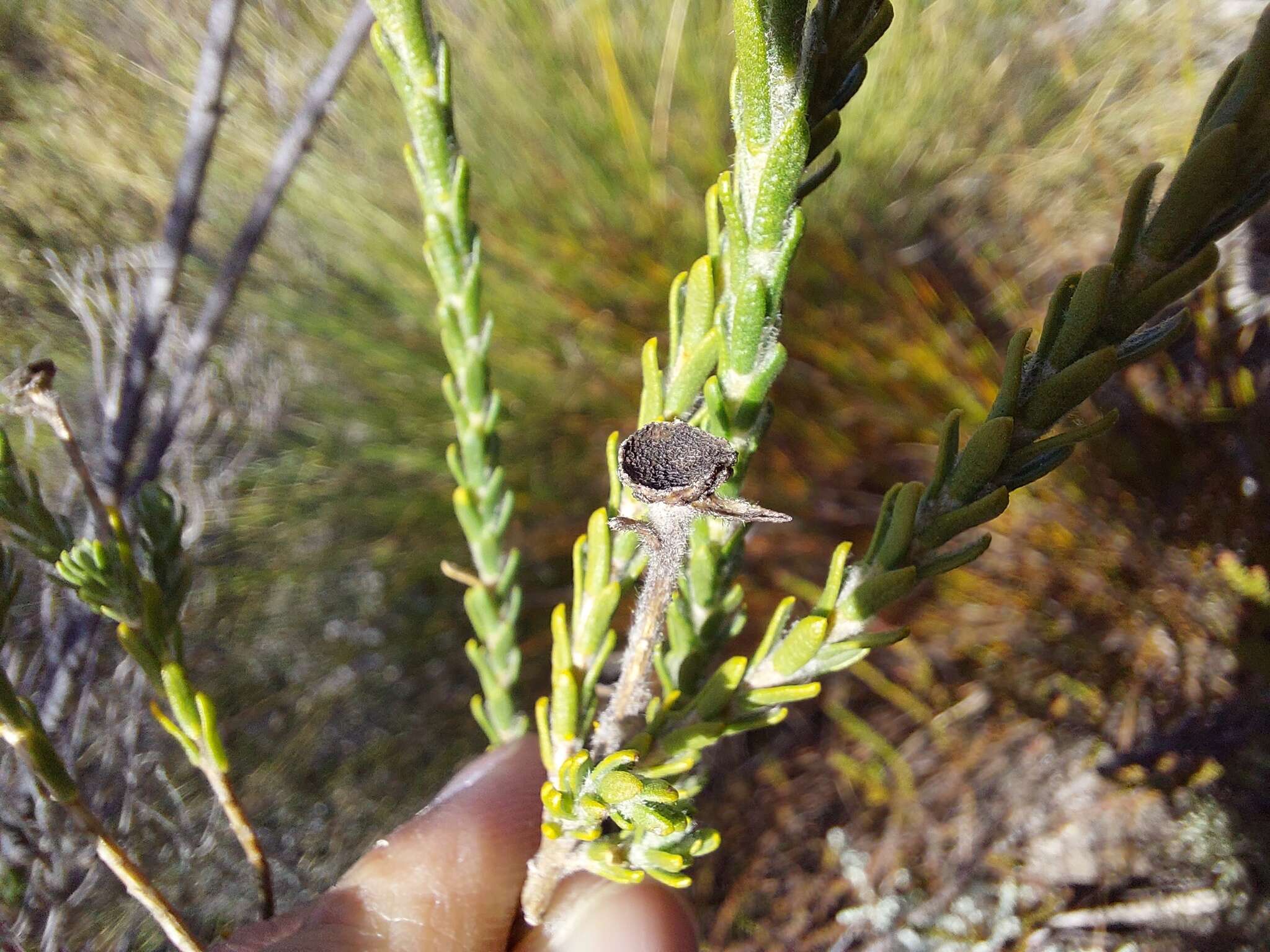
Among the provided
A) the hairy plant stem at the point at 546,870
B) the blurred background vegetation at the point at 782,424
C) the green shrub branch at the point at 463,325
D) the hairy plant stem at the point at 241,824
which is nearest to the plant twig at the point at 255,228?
the blurred background vegetation at the point at 782,424

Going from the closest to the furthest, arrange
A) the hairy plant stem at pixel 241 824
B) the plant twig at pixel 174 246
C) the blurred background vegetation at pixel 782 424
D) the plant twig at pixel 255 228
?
1. the hairy plant stem at pixel 241 824
2. the plant twig at pixel 174 246
3. the plant twig at pixel 255 228
4. the blurred background vegetation at pixel 782 424

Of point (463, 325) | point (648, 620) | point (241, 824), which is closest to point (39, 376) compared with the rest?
point (463, 325)

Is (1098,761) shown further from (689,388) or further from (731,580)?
(689,388)

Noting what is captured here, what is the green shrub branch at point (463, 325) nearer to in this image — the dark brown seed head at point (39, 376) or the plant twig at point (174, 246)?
the dark brown seed head at point (39, 376)

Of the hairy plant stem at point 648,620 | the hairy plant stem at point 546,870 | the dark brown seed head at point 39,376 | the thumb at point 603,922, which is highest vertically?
the dark brown seed head at point 39,376

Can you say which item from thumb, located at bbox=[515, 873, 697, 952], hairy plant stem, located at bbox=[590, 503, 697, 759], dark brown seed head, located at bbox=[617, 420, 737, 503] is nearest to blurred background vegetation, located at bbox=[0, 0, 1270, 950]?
thumb, located at bbox=[515, 873, 697, 952]

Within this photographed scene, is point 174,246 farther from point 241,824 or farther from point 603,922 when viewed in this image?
point 603,922

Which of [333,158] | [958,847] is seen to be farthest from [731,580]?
[333,158]
